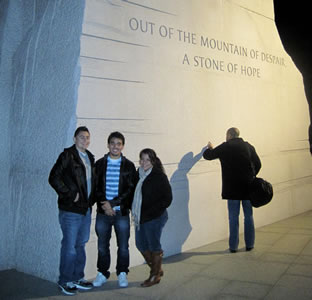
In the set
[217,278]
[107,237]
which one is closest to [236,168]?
[217,278]

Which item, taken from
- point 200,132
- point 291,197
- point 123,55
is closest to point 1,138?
point 123,55

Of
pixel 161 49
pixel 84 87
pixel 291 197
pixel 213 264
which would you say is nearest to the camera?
pixel 84 87

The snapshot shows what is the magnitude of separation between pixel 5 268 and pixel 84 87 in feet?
7.35

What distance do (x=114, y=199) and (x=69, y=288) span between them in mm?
885

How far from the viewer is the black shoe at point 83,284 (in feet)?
11.4

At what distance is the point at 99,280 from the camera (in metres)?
3.56

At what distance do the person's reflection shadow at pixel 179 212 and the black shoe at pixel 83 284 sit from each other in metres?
1.24

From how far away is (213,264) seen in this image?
164 inches

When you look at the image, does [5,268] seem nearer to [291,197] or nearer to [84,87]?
[84,87]

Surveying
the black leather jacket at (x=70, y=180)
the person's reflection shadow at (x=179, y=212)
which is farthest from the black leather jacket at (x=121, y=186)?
the person's reflection shadow at (x=179, y=212)

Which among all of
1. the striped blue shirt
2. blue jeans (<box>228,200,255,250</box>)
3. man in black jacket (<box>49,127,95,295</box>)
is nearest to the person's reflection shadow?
blue jeans (<box>228,200,255,250</box>)

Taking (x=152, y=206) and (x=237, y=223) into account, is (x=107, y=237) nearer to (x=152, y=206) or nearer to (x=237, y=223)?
(x=152, y=206)

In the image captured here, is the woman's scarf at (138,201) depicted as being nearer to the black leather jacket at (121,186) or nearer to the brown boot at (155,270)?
the black leather jacket at (121,186)

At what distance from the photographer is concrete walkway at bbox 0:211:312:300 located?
3264 millimetres
